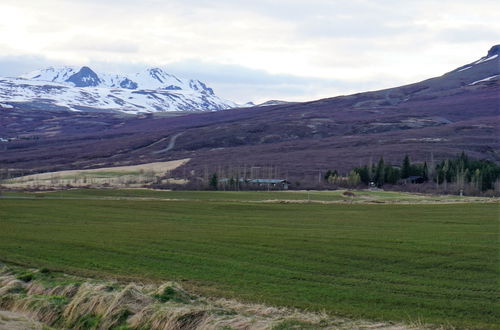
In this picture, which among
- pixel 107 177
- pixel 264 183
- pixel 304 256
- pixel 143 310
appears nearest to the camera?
pixel 143 310

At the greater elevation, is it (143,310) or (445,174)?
(445,174)

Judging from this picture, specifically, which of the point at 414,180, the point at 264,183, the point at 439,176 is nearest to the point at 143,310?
the point at 439,176

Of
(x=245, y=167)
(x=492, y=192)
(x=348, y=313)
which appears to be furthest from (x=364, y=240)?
(x=245, y=167)

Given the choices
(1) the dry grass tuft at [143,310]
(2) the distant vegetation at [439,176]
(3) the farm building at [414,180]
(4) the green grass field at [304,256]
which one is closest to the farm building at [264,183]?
(2) the distant vegetation at [439,176]

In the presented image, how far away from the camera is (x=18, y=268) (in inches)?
987

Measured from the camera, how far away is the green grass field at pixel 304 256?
19859 mm

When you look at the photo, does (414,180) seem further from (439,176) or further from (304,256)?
(304,256)

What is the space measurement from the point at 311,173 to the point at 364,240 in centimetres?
10640

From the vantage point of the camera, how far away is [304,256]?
2812 cm

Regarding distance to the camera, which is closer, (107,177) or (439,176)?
(439,176)

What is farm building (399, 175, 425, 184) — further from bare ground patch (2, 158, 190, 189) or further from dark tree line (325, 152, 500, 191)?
bare ground patch (2, 158, 190, 189)

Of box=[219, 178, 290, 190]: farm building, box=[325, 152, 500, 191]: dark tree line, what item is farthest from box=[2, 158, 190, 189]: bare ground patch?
box=[325, 152, 500, 191]: dark tree line

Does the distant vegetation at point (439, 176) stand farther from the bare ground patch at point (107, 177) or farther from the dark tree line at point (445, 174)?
the bare ground patch at point (107, 177)

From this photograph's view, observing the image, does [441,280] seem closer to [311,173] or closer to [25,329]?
[25,329]
